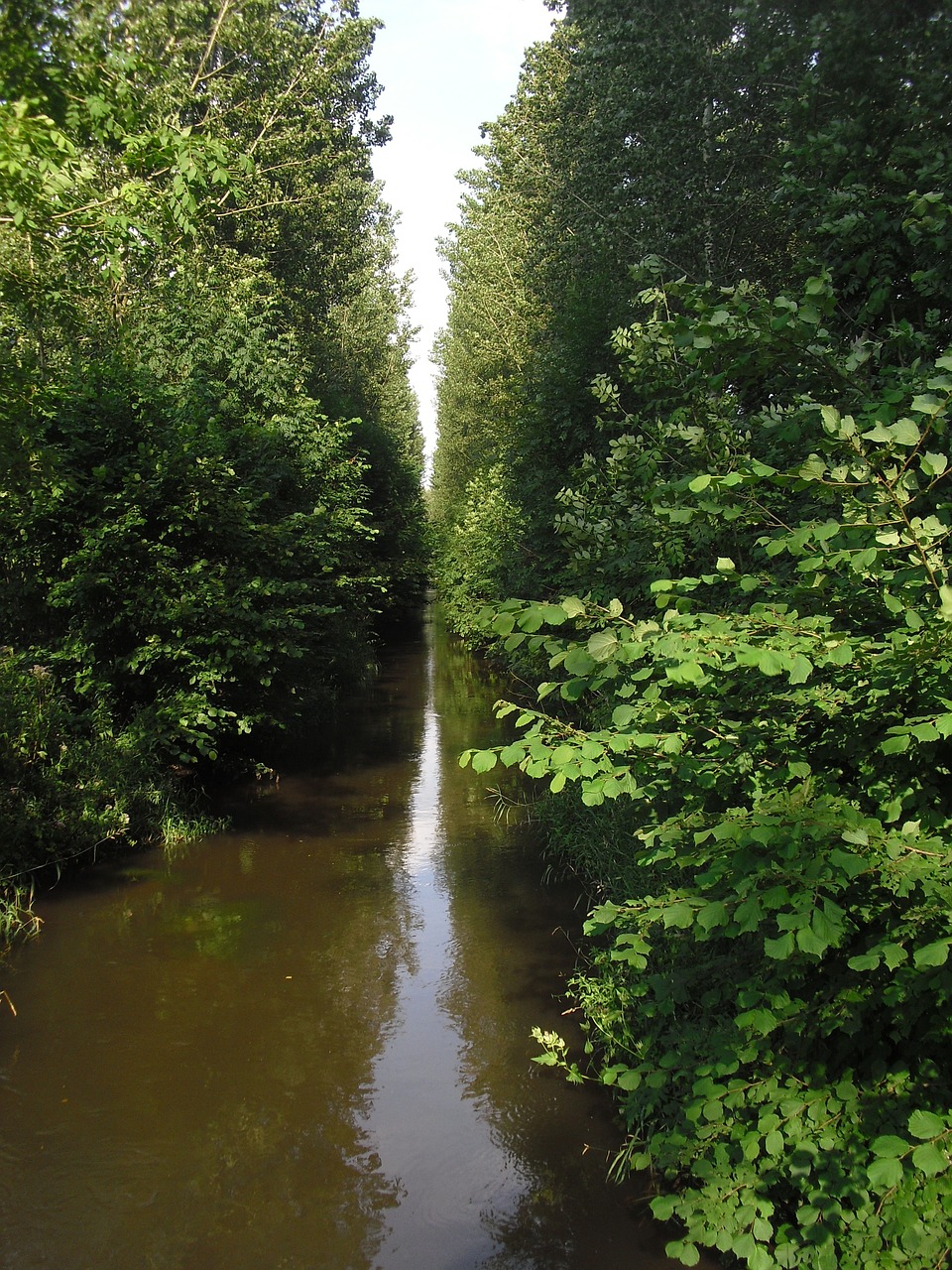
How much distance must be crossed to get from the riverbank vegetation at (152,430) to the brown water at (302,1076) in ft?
4.37

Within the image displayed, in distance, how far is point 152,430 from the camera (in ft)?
32.3

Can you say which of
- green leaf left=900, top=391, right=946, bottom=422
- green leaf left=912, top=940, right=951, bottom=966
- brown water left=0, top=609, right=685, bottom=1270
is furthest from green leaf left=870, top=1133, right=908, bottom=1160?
green leaf left=900, top=391, right=946, bottom=422

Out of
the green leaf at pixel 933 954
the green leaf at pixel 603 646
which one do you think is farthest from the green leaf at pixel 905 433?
the green leaf at pixel 933 954

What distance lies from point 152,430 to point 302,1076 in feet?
22.3

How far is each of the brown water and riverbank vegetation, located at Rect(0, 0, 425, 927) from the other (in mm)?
1332

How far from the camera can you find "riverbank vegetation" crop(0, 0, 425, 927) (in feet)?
21.1

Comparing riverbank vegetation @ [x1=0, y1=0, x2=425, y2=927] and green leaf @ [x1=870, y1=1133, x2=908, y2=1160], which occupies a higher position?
riverbank vegetation @ [x1=0, y1=0, x2=425, y2=927]

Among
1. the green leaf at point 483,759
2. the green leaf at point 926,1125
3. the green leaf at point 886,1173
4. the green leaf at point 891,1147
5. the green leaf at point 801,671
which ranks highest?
the green leaf at point 801,671

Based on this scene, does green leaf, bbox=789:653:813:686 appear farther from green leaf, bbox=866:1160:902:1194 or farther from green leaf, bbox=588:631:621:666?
green leaf, bbox=866:1160:902:1194

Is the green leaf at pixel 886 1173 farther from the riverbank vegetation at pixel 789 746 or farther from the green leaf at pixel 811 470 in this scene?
the green leaf at pixel 811 470

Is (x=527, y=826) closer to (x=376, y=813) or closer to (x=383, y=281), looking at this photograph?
(x=376, y=813)

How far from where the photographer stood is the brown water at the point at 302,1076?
13.9ft

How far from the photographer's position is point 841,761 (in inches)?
137

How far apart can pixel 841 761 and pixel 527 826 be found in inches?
287
